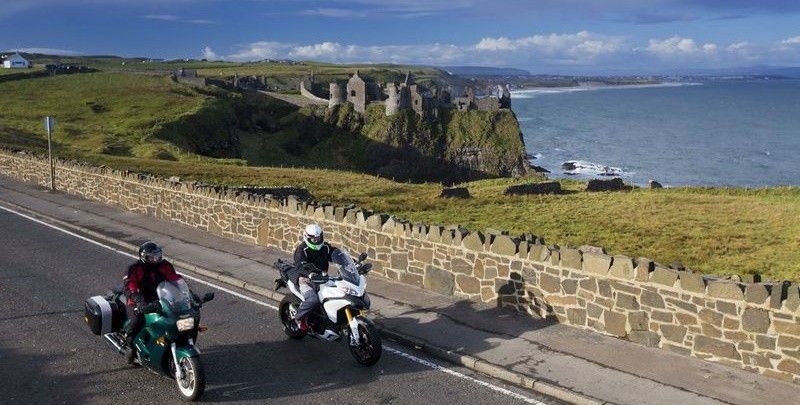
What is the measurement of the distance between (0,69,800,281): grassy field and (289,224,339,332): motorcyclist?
1335 cm

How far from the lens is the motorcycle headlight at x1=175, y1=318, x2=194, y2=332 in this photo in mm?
8891

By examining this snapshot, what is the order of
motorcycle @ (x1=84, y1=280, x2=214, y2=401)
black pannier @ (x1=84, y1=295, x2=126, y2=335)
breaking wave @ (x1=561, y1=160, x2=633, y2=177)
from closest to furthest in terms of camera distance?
motorcycle @ (x1=84, y1=280, x2=214, y2=401) → black pannier @ (x1=84, y1=295, x2=126, y2=335) → breaking wave @ (x1=561, y1=160, x2=633, y2=177)

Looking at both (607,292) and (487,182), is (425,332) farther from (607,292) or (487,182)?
(487,182)

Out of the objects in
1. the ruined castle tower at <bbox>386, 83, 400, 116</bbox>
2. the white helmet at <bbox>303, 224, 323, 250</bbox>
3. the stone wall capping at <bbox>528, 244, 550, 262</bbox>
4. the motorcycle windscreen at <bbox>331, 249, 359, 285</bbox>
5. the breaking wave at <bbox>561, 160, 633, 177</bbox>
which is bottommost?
the breaking wave at <bbox>561, 160, 633, 177</bbox>

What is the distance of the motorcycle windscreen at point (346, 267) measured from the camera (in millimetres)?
10141

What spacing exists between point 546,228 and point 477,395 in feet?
62.2

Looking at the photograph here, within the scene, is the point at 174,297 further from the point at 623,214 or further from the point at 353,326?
the point at 623,214

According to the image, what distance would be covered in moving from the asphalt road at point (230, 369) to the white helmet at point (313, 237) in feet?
5.06

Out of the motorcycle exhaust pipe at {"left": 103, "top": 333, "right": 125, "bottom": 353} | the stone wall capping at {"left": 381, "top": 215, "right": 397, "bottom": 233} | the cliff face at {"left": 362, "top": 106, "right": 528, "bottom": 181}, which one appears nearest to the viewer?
the motorcycle exhaust pipe at {"left": 103, "top": 333, "right": 125, "bottom": 353}

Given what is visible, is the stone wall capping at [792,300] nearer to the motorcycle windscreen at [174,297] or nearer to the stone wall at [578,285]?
the stone wall at [578,285]

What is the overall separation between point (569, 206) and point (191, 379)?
27.5 m

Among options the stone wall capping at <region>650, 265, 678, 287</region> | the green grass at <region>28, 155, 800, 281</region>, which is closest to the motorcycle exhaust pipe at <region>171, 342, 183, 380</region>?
the stone wall capping at <region>650, 265, 678, 287</region>

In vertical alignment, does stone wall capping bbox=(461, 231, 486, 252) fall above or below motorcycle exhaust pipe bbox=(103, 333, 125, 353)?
above

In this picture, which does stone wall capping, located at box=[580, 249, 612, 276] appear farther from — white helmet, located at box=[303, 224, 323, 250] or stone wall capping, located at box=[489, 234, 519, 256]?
white helmet, located at box=[303, 224, 323, 250]
